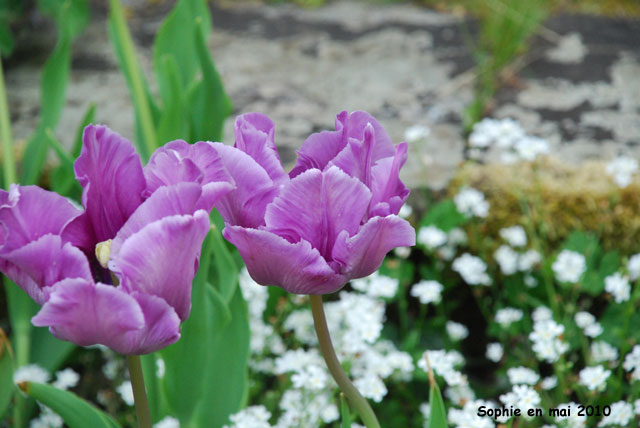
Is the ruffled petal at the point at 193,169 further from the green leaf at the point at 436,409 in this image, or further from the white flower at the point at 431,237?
the white flower at the point at 431,237

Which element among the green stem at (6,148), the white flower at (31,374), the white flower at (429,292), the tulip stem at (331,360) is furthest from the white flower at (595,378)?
the green stem at (6,148)

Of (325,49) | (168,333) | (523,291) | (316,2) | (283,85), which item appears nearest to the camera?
(168,333)

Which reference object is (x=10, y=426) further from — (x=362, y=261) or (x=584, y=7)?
(x=584, y=7)

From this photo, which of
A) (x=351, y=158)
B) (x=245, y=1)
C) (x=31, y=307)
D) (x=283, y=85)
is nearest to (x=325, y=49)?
(x=283, y=85)

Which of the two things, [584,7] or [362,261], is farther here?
[584,7]

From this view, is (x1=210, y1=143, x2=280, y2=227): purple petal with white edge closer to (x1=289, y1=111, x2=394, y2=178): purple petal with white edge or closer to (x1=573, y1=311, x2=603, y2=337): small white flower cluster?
(x1=289, y1=111, x2=394, y2=178): purple petal with white edge

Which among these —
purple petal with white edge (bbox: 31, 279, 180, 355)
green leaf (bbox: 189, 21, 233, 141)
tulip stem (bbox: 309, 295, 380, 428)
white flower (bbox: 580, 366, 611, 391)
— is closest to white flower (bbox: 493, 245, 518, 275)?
white flower (bbox: 580, 366, 611, 391)
